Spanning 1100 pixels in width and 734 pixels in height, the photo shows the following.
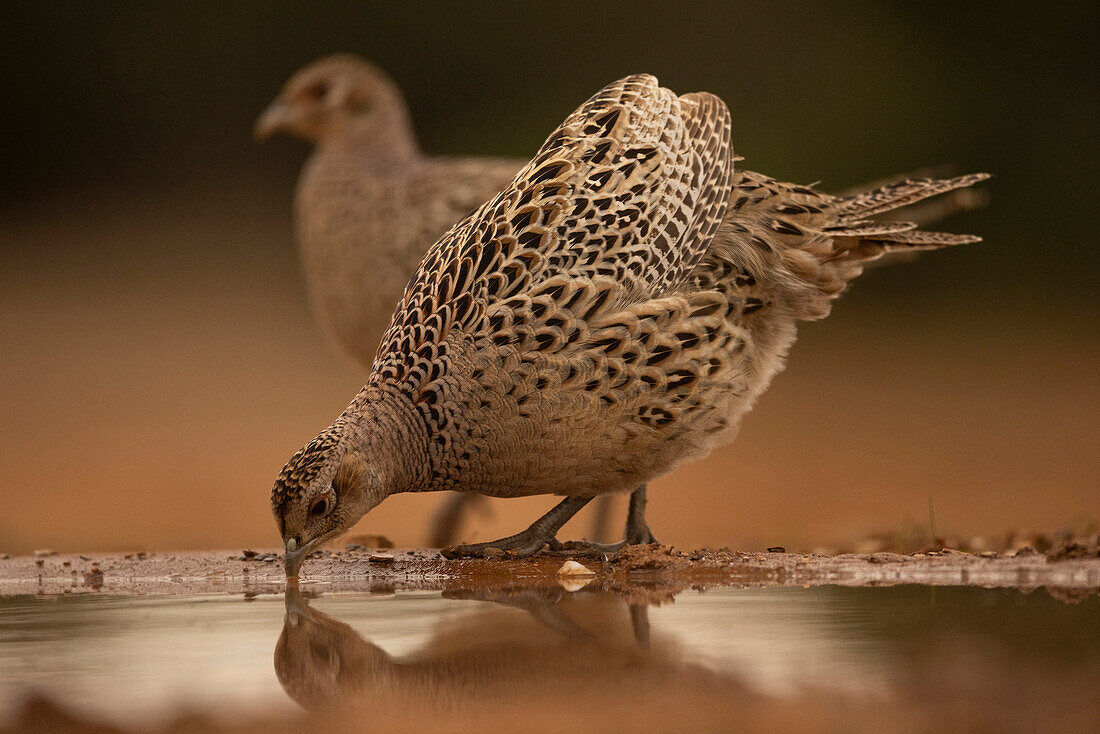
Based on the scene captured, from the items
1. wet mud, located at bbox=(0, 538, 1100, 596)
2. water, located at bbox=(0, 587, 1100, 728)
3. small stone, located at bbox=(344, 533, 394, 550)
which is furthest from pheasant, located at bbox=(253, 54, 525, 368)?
water, located at bbox=(0, 587, 1100, 728)

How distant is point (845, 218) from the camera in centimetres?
616

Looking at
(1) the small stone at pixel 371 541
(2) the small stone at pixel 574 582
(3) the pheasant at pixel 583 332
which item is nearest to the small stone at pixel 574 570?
(2) the small stone at pixel 574 582

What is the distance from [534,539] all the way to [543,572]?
0.49 metres

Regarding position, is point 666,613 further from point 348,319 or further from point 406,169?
point 406,169

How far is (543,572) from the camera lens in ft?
17.4

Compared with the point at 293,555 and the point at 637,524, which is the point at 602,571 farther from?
the point at 293,555

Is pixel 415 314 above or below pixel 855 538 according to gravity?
above

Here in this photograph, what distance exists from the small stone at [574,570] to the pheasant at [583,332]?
38cm

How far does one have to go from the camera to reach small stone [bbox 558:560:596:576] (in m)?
5.18

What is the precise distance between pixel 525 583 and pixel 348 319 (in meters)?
3.22

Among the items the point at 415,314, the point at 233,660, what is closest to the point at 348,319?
the point at 415,314

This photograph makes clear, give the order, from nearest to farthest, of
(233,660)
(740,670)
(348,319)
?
1. (740,670)
2. (233,660)
3. (348,319)

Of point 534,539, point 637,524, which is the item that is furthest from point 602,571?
point 637,524

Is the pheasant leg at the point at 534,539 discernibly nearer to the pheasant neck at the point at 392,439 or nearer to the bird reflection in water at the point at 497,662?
the pheasant neck at the point at 392,439
